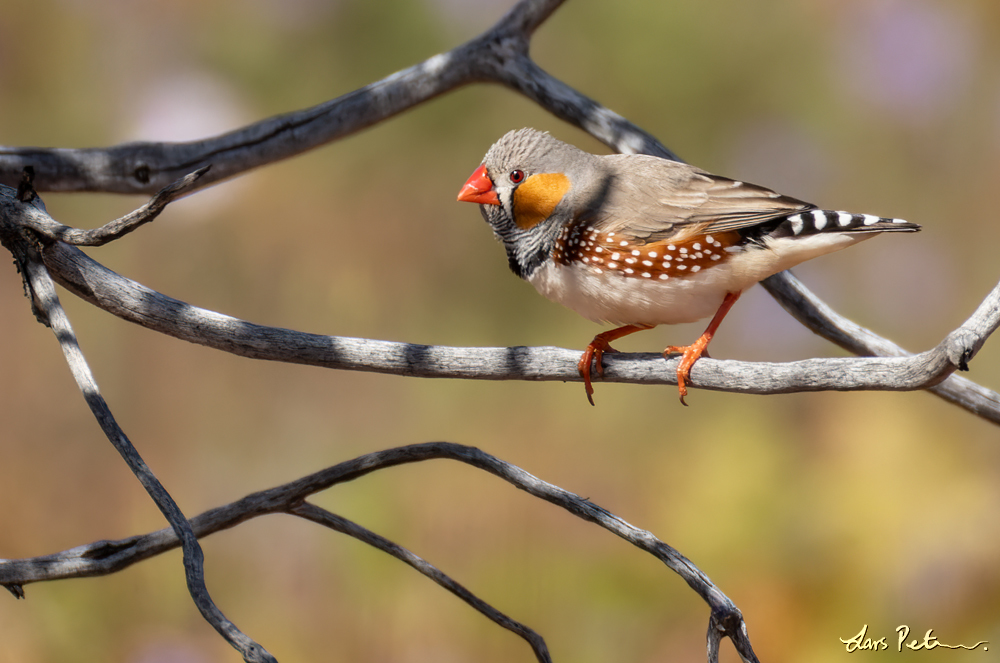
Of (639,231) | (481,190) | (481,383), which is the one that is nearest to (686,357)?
(639,231)

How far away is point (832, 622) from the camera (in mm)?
3232

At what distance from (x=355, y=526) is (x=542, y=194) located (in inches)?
41.0

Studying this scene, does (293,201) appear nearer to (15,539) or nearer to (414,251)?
(414,251)

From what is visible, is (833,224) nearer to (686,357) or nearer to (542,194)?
(686,357)

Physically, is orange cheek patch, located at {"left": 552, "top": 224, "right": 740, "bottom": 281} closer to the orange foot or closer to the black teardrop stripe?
the black teardrop stripe

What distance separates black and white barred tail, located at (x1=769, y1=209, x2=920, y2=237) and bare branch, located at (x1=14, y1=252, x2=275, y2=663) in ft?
5.12

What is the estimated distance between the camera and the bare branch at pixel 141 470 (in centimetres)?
132

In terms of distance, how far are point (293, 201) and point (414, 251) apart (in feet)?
2.62

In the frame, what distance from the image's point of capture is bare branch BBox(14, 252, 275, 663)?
1.32m

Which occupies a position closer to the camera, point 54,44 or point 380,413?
point 380,413

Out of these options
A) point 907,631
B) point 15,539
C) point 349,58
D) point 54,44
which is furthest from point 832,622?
point 54,44
